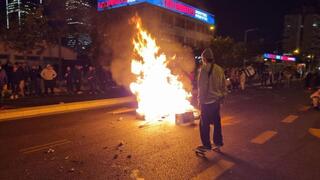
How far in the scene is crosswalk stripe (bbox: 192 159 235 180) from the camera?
4.94 metres

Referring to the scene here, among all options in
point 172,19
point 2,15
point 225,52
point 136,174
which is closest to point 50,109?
point 136,174

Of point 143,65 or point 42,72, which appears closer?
point 143,65

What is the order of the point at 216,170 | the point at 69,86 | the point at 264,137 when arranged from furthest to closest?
1. the point at 69,86
2. the point at 264,137
3. the point at 216,170

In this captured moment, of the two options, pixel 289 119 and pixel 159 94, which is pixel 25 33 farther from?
pixel 289 119

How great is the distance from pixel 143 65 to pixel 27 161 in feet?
22.5

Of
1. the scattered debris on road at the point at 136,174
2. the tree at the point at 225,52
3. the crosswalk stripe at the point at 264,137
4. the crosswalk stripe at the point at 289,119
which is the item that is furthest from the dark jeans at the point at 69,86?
the tree at the point at 225,52

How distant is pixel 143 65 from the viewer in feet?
39.3

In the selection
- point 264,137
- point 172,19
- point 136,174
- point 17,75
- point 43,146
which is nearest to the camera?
point 136,174

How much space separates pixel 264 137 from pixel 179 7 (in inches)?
2105

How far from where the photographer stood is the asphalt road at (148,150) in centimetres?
513

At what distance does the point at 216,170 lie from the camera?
524cm

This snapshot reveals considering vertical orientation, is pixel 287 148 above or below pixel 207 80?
below

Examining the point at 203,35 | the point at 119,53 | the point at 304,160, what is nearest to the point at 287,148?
the point at 304,160

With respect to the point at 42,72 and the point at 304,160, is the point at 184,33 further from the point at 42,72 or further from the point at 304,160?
the point at 304,160
